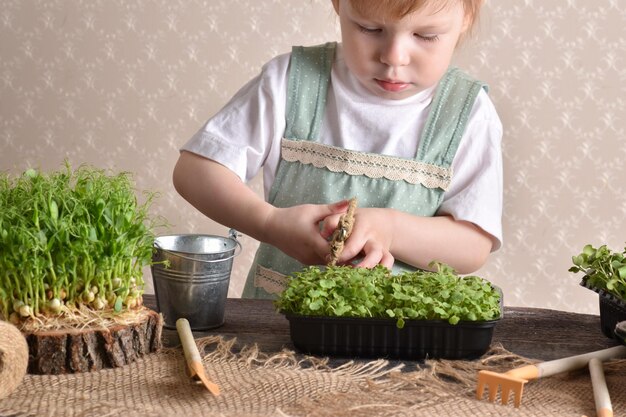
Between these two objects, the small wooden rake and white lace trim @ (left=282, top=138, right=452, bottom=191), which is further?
white lace trim @ (left=282, top=138, right=452, bottom=191)

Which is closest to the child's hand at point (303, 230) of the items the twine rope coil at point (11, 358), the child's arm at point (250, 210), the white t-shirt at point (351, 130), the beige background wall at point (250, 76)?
the child's arm at point (250, 210)

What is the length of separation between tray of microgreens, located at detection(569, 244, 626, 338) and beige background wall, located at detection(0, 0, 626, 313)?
1292mm

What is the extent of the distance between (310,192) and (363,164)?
0.12 metres

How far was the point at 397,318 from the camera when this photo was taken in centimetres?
114

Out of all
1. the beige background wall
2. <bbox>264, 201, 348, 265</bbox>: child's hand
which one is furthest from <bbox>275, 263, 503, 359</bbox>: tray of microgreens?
the beige background wall

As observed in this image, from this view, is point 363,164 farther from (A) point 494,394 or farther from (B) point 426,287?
(A) point 494,394

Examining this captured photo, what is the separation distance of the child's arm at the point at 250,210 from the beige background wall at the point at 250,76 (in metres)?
1.04

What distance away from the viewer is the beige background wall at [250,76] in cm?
257

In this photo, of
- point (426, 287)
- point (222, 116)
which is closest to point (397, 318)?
point (426, 287)

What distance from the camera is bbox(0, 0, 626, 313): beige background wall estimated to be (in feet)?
8.43

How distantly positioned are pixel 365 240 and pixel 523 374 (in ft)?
1.46

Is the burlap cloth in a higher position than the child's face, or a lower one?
lower

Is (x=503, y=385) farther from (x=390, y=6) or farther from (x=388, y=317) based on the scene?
(x=390, y=6)

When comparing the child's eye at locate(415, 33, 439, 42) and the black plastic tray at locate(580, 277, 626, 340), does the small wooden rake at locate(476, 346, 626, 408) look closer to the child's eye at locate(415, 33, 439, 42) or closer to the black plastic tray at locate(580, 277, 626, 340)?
the black plastic tray at locate(580, 277, 626, 340)
